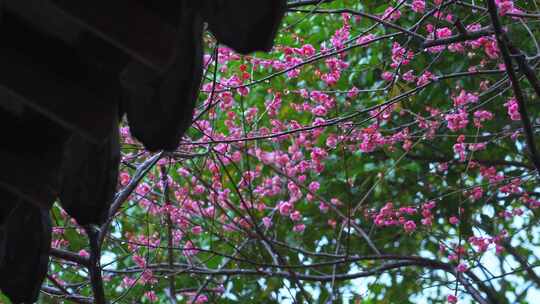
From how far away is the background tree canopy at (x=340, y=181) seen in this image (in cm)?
431

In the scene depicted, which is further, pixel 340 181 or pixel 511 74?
pixel 340 181

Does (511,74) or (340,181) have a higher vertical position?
(340,181)

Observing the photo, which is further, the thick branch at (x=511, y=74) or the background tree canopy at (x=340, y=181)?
the background tree canopy at (x=340, y=181)

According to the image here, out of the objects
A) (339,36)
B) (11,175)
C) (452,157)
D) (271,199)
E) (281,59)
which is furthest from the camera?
(271,199)

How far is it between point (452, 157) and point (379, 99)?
0.71 meters

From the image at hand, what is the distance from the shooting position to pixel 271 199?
550cm

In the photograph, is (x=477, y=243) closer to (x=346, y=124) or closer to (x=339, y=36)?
(x=346, y=124)

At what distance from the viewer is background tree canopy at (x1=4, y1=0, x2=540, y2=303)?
4.31m

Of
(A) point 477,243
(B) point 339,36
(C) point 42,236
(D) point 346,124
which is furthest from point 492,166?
(C) point 42,236

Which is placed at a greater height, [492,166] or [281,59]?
[281,59]

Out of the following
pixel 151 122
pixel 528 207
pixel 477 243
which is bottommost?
pixel 151 122

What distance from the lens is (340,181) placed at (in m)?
5.17

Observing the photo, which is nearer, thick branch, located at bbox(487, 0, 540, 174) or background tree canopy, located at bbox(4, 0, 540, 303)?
thick branch, located at bbox(487, 0, 540, 174)

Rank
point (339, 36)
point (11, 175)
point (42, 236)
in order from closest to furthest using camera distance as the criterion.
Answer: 1. point (11, 175)
2. point (42, 236)
3. point (339, 36)
